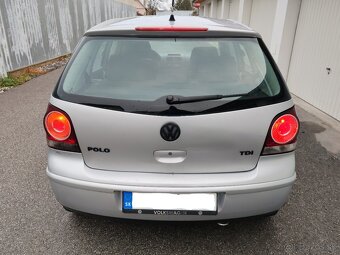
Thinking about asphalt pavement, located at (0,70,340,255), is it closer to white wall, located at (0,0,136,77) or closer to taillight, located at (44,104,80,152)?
taillight, located at (44,104,80,152)

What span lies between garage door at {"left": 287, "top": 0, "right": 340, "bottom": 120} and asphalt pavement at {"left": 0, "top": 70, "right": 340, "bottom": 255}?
2.51 m

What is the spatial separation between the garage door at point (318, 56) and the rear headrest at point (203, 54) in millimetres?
3826

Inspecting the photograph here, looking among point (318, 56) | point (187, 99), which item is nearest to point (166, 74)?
point (187, 99)

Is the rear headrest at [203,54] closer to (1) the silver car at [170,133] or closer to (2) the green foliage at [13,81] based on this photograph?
(1) the silver car at [170,133]

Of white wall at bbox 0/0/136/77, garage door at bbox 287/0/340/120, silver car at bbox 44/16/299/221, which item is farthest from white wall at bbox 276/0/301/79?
white wall at bbox 0/0/136/77

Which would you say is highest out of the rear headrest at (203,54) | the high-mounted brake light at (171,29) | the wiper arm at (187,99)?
the high-mounted brake light at (171,29)

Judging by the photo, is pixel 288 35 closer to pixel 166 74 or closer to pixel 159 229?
pixel 166 74

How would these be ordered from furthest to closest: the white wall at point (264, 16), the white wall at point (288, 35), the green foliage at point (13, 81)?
the white wall at point (264, 16) < the green foliage at point (13, 81) < the white wall at point (288, 35)

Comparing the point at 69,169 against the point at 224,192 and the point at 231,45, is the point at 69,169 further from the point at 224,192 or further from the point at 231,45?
the point at 231,45

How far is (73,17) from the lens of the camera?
39.8 ft

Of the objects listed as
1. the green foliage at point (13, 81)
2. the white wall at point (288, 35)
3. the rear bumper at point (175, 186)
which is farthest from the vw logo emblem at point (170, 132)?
the green foliage at point (13, 81)

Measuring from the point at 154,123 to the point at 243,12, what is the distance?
1023 centimetres

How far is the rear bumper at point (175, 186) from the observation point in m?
1.84

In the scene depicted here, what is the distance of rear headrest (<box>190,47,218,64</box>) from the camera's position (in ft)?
6.76
